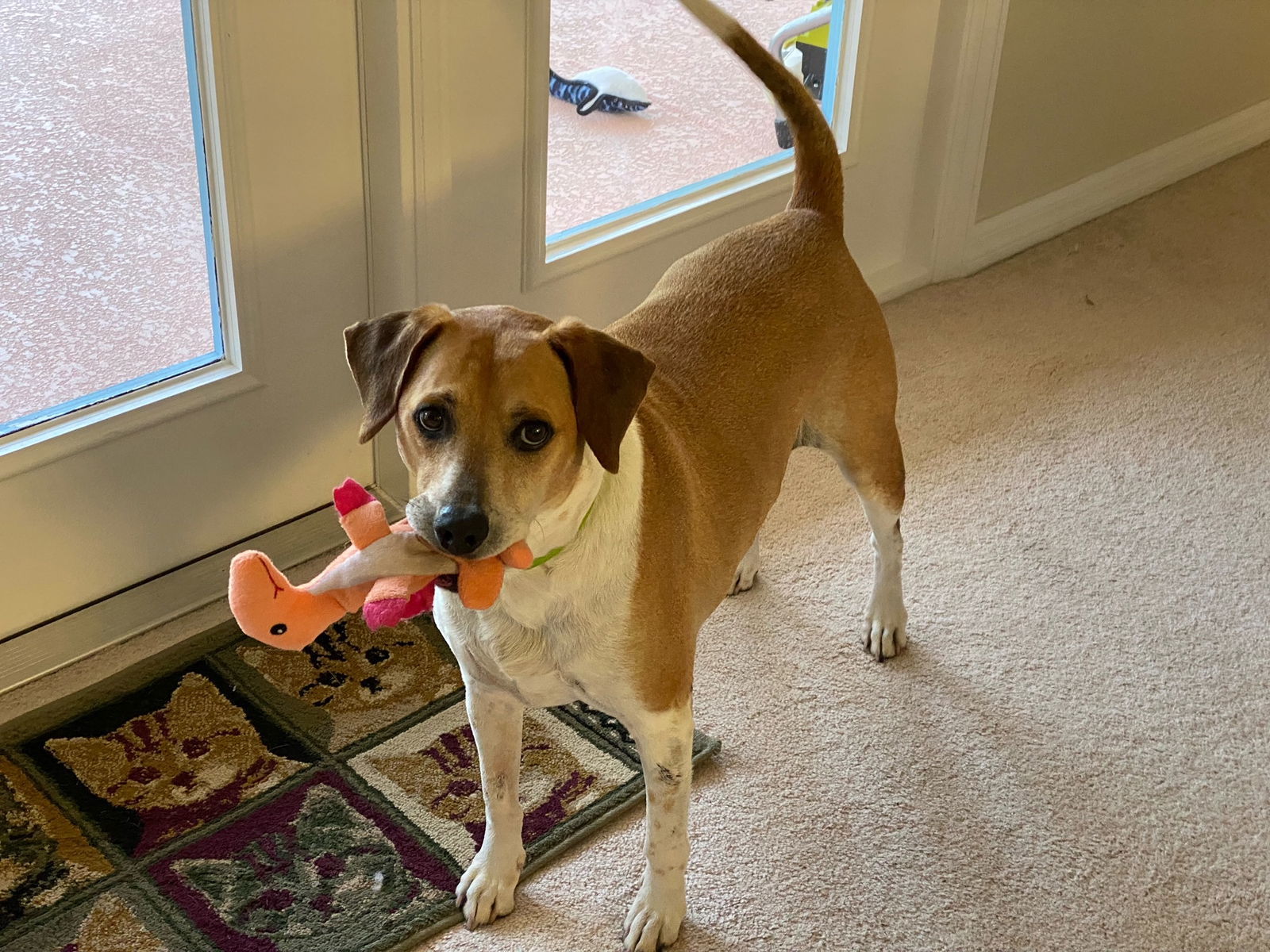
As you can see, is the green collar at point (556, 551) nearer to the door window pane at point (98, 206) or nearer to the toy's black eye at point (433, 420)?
the toy's black eye at point (433, 420)

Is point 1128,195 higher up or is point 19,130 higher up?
point 19,130

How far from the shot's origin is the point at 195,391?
6.52 feet

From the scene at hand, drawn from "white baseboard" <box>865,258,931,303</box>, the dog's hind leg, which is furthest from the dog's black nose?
"white baseboard" <box>865,258,931,303</box>

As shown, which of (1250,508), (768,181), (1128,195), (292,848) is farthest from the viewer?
(1128,195)

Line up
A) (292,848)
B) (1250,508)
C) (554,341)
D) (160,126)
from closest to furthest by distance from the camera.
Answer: (554,341) < (292,848) < (160,126) < (1250,508)

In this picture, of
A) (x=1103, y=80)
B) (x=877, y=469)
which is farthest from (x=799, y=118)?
(x=1103, y=80)

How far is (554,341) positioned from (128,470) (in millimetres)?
968

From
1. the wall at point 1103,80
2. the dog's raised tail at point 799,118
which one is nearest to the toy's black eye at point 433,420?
the dog's raised tail at point 799,118

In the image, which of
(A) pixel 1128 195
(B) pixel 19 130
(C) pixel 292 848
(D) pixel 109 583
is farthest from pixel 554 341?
(A) pixel 1128 195

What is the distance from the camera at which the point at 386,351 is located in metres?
1.29

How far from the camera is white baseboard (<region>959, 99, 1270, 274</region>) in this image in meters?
3.18

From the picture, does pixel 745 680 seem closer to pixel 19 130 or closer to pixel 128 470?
pixel 128 470

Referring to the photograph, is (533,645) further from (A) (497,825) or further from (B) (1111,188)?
(B) (1111,188)

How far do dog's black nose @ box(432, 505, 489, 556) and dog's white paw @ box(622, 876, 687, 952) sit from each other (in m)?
0.59
